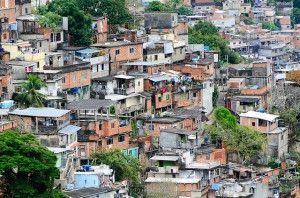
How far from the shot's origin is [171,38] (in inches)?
2058

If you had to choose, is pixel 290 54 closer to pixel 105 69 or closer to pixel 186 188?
pixel 105 69

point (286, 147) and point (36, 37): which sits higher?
point (36, 37)

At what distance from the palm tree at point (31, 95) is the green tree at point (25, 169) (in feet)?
19.9

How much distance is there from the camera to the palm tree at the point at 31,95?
3944 centimetres

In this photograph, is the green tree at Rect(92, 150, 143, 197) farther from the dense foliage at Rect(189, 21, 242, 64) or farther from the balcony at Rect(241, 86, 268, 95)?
the dense foliage at Rect(189, 21, 242, 64)

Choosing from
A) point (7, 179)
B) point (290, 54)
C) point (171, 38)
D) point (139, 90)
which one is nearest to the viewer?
point (7, 179)

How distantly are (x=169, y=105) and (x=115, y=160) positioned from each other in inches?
271

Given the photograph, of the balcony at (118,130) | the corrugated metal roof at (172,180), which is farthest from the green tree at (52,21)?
the corrugated metal roof at (172,180)

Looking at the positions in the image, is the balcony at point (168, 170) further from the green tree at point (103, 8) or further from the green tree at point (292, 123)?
the green tree at point (103, 8)

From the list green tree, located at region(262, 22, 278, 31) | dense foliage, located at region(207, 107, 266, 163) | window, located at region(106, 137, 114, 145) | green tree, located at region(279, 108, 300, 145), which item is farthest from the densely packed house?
green tree, located at region(262, 22, 278, 31)

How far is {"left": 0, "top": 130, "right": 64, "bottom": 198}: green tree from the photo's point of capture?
32.7m

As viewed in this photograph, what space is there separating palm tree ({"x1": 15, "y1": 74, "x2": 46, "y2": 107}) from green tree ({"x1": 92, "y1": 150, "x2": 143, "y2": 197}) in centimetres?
246

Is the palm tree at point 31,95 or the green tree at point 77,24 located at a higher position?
the green tree at point 77,24

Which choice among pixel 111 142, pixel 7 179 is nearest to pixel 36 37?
pixel 111 142
